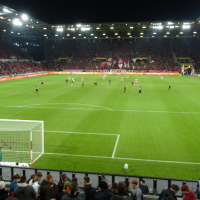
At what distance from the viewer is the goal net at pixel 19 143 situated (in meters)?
13.7

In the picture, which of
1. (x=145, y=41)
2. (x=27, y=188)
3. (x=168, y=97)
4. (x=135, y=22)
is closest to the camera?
Result: (x=27, y=188)

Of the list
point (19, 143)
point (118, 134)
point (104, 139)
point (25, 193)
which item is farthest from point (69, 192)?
point (118, 134)

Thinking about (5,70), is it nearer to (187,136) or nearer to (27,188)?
(187,136)


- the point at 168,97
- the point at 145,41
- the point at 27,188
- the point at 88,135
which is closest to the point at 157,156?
the point at 88,135

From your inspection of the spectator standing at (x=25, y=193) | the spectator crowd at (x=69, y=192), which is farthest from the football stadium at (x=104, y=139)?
the spectator standing at (x=25, y=193)

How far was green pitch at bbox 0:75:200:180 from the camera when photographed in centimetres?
1294

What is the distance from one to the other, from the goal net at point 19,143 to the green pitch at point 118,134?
63 centimetres

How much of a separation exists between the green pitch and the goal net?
632 millimetres

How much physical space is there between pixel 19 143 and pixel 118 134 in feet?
23.7

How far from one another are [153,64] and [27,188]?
90.3 metres

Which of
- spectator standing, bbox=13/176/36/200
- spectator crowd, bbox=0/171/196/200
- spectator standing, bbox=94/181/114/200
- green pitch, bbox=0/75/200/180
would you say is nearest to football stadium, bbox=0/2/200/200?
green pitch, bbox=0/75/200/180

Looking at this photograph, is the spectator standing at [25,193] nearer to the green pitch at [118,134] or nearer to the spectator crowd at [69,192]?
the spectator crowd at [69,192]

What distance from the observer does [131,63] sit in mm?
95000

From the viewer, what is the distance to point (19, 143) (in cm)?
1530
